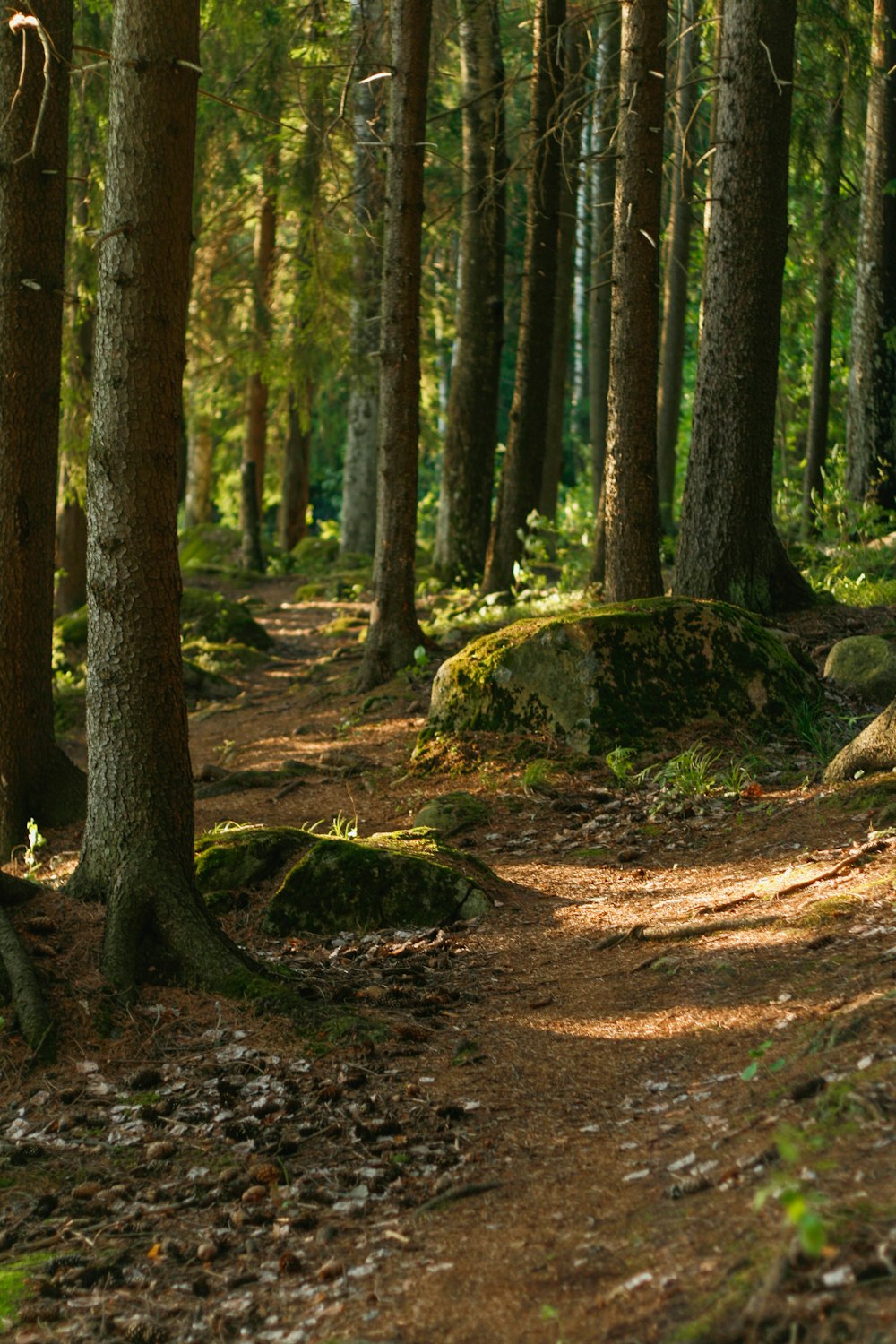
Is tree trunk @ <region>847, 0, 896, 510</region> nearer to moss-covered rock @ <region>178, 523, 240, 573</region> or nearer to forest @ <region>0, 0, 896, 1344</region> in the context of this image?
forest @ <region>0, 0, 896, 1344</region>

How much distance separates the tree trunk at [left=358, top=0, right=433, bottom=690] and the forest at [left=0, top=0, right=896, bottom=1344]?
0.04 meters

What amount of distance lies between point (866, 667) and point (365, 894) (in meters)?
4.64

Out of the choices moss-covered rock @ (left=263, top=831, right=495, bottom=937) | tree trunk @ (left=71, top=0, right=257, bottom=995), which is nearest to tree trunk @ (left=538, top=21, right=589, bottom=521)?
moss-covered rock @ (left=263, top=831, right=495, bottom=937)

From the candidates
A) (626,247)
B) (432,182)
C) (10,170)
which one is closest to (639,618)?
(626,247)

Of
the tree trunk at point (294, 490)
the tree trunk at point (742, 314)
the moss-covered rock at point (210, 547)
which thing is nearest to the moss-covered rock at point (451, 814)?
the tree trunk at point (742, 314)

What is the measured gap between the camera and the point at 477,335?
595 inches

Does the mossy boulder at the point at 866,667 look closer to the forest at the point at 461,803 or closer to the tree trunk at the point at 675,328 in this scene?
the forest at the point at 461,803

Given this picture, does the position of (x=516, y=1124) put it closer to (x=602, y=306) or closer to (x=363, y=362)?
(x=363, y=362)

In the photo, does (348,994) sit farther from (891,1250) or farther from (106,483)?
(891,1250)

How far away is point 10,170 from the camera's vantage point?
7902 mm

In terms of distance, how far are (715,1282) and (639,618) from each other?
631 centimetres

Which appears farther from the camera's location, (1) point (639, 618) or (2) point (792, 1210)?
(1) point (639, 618)

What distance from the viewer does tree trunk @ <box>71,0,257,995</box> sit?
16.5 feet

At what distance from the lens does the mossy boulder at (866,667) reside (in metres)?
A: 8.89
